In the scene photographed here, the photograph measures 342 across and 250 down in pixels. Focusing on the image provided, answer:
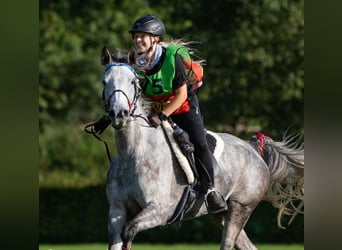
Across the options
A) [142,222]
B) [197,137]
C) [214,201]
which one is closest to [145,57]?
[197,137]

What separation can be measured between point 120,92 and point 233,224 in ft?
7.58

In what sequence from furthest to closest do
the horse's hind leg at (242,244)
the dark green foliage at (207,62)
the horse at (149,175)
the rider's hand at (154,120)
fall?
the dark green foliage at (207,62) < the horse's hind leg at (242,244) < the rider's hand at (154,120) < the horse at (149,175)

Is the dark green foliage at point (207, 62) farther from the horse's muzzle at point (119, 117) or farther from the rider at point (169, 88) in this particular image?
the horse's muzzle at point (119, 117)

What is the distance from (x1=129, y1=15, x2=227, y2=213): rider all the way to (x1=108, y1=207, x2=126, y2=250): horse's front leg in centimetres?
78

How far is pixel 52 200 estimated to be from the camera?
17.2m

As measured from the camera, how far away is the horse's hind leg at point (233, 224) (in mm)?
6863

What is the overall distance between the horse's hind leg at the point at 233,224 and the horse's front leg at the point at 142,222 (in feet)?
4.44

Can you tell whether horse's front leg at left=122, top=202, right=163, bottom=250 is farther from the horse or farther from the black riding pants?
the black riding pants

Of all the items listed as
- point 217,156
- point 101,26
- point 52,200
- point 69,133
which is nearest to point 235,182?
point 217,156

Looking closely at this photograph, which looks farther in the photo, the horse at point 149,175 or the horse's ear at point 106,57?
the horse's ear at point 106,57

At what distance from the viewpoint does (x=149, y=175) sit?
5.73 metres

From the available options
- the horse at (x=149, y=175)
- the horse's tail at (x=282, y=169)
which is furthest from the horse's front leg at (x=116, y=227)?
the horse's tail at (x=282, y=169)
